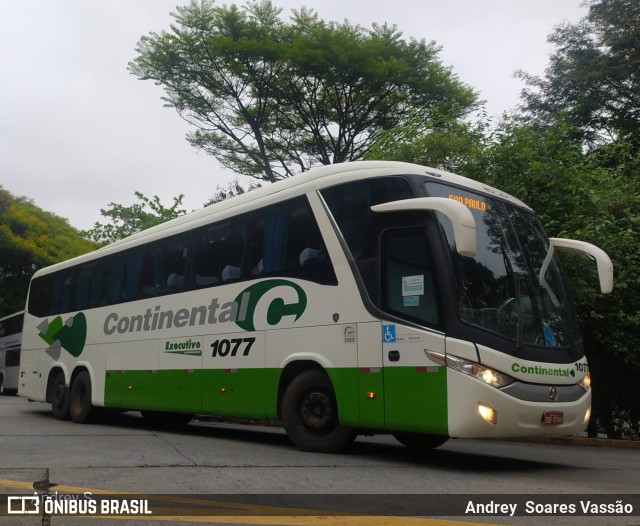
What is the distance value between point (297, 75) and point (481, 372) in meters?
20.6

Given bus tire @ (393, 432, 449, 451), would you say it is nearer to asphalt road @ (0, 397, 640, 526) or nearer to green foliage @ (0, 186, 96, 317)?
asphalt road @ (0, 397, 640, 526)

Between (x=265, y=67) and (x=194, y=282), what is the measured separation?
16.5 m

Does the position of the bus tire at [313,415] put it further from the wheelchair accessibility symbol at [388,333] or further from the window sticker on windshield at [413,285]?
the window sticker on windshield at [413,285]

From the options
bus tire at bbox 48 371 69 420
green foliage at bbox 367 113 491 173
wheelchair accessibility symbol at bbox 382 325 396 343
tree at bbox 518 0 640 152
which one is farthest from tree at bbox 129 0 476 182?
wheelchair accessibility symbol at bbox 382 325 396 343

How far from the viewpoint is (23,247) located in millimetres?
45281

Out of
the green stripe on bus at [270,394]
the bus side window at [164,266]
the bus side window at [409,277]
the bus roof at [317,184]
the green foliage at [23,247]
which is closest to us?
the green stripe on bus at [270,394]

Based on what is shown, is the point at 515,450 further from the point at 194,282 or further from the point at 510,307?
the point at 194,282

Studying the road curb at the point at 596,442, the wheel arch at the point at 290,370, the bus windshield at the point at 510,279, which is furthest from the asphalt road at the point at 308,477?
the bus windshield at the point at 510,279

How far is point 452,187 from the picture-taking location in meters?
9.59

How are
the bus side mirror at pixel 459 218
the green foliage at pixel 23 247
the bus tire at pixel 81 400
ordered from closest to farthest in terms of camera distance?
1. the bus side mirror at pixel 459 218
2. the bus tire at pixel 81 400
3. the green foliage at pixel 23 247

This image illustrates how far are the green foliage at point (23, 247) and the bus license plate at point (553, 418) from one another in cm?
3981

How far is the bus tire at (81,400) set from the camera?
15.5 meters

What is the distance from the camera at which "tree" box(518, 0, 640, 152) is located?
89.1 feet

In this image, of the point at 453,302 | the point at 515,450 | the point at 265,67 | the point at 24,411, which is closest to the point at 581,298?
the point at 515,450
